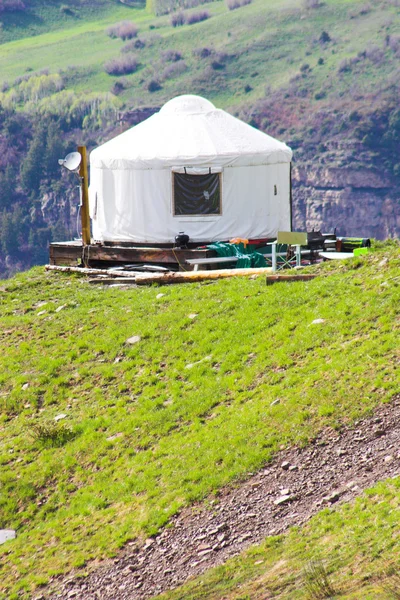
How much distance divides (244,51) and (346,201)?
2168cm

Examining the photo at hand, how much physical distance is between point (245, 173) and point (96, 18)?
91044 mm

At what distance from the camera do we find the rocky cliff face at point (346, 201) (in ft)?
228

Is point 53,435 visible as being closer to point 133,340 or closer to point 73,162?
point 133,340

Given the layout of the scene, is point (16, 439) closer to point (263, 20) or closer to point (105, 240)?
point (105, 240)

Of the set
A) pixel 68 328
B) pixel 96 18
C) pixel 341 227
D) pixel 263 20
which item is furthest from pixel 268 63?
pixel 68 328

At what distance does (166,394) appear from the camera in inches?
408

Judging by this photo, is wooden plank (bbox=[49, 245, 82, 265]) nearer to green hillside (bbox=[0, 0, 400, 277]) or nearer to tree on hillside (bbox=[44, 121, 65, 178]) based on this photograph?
green hillside (bbox=[0, 0, 400, 277])

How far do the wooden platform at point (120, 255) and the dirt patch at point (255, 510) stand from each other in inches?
331

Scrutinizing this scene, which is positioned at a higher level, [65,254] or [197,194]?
[197,194]

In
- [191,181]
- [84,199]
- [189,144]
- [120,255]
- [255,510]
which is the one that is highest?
[189,144]

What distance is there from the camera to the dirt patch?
7645mm

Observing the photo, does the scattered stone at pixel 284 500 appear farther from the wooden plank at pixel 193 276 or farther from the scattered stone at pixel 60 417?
the wooden plank at pixel 193 276

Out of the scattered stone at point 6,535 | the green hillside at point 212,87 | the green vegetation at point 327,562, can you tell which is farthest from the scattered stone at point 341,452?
the green hillside at point 212,87

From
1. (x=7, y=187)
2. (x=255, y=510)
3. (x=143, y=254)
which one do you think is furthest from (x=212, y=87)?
(x=255, y=510)
